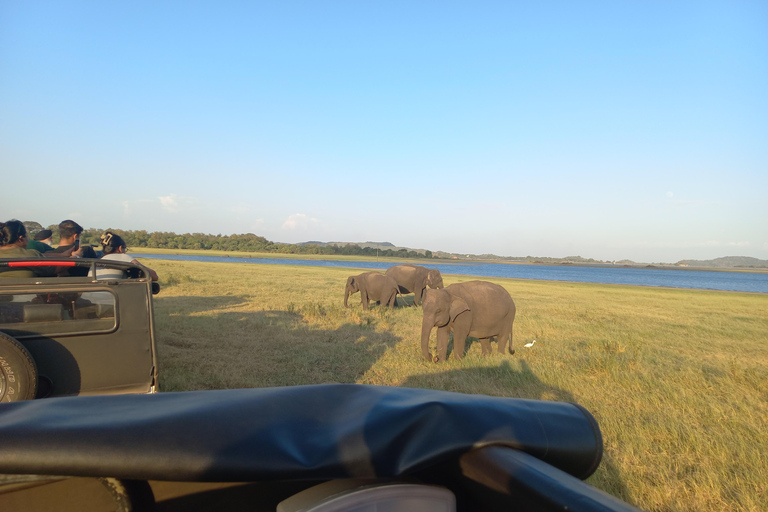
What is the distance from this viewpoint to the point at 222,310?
14.1 metres

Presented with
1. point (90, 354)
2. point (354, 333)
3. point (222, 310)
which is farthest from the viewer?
point (222, 310)

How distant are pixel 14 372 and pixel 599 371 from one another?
8.24 meters

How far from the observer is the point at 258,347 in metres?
9.02

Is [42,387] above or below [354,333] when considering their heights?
above

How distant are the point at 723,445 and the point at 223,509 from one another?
552cm

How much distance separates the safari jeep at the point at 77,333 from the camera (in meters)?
3.91

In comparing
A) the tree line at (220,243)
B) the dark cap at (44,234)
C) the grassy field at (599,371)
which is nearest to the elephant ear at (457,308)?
the grassy field at (599,371)

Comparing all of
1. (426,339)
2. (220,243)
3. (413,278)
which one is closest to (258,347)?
(426,339)

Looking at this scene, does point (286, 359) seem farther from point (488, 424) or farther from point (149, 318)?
point (488, 424)

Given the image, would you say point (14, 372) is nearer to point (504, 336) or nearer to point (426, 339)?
point (426, 339)

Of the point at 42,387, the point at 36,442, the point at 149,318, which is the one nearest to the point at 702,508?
the point at 36,442

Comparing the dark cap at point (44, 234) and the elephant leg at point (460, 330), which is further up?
the dark cap at point (44, 234)

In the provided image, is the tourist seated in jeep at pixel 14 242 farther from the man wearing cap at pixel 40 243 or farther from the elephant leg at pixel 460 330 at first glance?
the elephant leg at pixel 460 330

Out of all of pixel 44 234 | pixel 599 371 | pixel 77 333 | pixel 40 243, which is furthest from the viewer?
pixel 599 371
